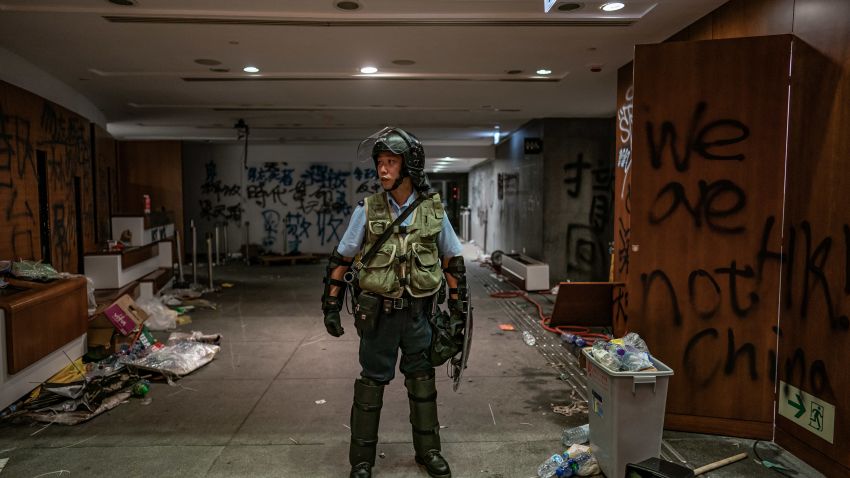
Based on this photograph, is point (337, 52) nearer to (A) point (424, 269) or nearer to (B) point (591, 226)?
(A) point (424, 269)

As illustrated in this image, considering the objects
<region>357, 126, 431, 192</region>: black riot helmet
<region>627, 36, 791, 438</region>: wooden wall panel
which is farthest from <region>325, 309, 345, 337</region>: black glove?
<region>627, 36, 791, 438</region>: wooden wall panel

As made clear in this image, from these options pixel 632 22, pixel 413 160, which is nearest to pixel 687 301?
pixel 413 160

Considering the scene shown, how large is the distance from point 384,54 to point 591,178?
4.66 m

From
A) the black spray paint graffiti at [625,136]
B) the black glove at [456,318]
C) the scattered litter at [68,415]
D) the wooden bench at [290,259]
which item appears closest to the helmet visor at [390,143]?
the black glove at [456,318]

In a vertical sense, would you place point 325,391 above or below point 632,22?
below

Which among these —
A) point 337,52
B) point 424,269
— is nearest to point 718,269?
point 424,269

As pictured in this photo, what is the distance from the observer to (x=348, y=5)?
3.68 m

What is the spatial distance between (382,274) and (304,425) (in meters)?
1.38

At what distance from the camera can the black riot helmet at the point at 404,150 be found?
2555 millimetres

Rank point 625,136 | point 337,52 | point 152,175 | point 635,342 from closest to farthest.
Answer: point 635,342
point 337,52
point 625,136
point 152,175

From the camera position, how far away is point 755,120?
3023mm

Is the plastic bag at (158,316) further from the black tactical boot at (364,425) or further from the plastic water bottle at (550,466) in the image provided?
the plastic water bottle at (550,466)

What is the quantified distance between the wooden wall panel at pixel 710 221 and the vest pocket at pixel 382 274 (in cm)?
155

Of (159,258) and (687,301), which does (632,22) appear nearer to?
(687,301)
